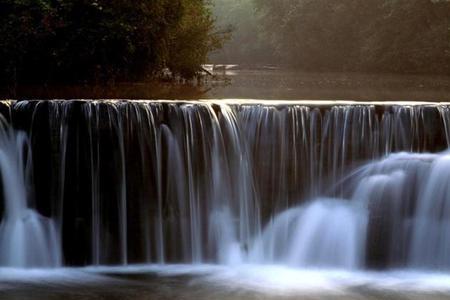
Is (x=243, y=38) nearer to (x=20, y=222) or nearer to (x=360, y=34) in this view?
(x=360, y=34)

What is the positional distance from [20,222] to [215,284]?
2959 mm

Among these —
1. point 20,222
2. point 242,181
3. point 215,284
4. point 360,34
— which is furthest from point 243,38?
point 215,284

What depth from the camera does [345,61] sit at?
3769 cm

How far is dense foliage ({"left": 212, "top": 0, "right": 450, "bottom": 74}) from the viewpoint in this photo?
103 feet

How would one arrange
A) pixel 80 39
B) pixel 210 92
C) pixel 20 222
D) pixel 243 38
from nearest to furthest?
pixel 20 222
pixel 80 39
pixel 210 92
pixel 243 38

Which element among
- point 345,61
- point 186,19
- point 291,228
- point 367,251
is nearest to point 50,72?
point 186,19

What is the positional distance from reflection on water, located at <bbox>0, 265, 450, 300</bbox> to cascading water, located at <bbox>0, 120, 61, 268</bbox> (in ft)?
0.84

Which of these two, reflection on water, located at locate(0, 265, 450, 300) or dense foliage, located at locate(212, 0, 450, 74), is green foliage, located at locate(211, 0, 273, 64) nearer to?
dense foliage, located at locate(212, 0, 450, 74)

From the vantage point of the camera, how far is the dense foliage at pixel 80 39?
14812 millimetres

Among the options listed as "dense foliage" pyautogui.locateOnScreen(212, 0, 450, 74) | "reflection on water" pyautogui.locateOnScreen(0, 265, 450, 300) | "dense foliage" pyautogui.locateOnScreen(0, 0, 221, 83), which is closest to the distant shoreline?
"dense foliage" pyautogui.locateOnScreen(0, 0, 221, 83)

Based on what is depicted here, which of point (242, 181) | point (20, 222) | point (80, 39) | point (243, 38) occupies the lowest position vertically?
point (20, 222)

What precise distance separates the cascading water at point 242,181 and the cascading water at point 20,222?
2.0 inches

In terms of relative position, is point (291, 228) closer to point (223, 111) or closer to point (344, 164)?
point (344, 164)

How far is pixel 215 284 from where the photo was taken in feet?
30.5
